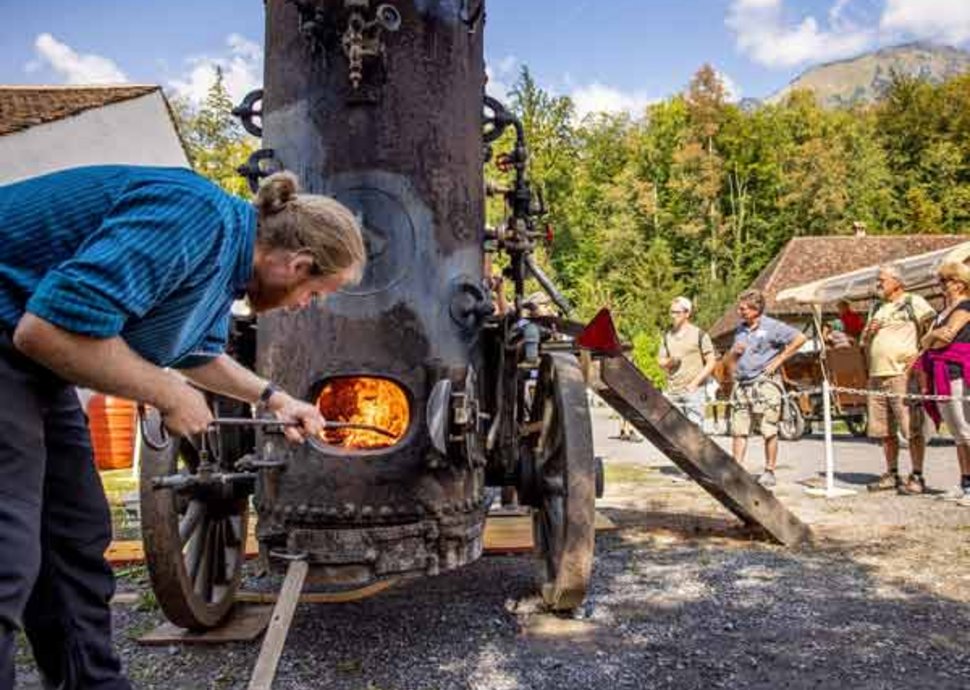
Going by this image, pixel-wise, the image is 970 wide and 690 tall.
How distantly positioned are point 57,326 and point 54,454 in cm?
71

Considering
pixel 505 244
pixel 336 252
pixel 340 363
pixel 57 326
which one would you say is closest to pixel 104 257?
pixel 57 326

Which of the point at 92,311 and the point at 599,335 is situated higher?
the point at 599,335

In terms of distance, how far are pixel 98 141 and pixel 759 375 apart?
16492 millimetres

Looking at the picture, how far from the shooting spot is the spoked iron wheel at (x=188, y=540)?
388 cm

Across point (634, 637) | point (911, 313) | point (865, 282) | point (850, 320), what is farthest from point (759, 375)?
point (850, 320)

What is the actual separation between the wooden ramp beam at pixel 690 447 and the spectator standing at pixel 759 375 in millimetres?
2788

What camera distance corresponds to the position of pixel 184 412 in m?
2.10

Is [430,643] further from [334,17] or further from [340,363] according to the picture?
[334,17]

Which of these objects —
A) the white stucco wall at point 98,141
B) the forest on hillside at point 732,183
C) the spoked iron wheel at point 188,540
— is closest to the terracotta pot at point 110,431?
the white stucco wall at point 98,141

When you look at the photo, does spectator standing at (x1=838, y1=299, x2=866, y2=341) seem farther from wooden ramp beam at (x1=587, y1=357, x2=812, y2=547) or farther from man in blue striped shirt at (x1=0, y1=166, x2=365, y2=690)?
man in blue striped shirt at (x1=0, y1=166, x2=365, y2=690)

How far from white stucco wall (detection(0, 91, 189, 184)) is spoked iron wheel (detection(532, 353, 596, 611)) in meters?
16.2

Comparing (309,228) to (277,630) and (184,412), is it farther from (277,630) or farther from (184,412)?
(277,630)

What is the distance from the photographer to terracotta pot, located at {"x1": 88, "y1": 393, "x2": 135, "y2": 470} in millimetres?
13031

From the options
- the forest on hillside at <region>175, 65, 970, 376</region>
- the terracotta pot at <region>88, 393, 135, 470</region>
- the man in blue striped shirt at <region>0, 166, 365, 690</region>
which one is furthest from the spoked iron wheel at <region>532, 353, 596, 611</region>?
the forest on hillside at <region>175, 65, 970, 376</region>
